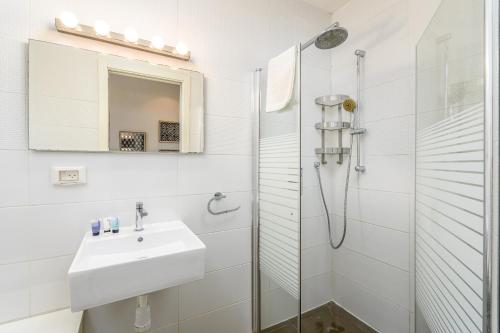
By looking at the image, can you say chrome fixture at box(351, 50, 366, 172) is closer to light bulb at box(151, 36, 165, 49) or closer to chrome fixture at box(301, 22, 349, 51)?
chrome fixture at box(301, 22, 349, 51)

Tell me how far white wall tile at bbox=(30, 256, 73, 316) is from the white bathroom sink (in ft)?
0.75

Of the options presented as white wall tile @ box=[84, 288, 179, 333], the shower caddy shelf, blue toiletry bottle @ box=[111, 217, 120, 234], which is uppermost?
the shower caddy shelf

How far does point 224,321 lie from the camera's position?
1.78m

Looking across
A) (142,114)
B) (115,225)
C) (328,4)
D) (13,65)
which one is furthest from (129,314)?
(328,4)

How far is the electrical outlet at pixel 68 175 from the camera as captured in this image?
4.22 ft

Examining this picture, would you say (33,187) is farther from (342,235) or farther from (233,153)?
(342,235)

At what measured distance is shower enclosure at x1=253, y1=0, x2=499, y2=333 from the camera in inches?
30.0

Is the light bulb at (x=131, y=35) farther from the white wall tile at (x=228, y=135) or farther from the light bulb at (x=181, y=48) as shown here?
the white wall tile at (x=228, y=135)

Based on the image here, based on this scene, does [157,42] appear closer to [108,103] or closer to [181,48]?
[181,48]

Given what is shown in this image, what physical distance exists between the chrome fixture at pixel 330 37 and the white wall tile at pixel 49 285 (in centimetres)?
182

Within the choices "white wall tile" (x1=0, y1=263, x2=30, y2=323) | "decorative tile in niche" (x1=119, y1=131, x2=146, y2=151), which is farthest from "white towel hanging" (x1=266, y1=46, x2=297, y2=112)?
"white wall tile" (x1=0, y1=263, x2=30, y2=323)

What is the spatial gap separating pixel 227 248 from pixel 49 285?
3.30 ft

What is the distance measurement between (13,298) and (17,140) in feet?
2.58

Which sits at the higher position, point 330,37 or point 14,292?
point 330,37
